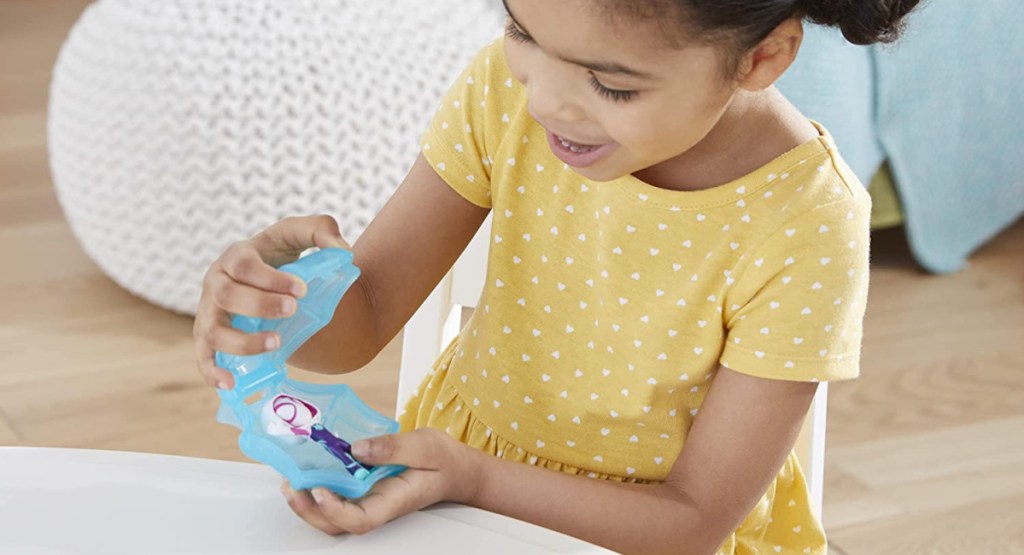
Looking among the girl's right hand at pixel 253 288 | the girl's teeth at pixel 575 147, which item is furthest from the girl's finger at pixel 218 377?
the girl's teeth at pixel 575 147

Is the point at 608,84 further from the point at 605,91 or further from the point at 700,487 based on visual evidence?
the point at 700,487

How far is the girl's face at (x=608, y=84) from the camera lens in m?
0.75

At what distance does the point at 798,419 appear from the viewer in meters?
0.91

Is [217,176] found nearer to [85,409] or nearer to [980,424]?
[85,409]

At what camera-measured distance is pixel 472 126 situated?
1.01 m

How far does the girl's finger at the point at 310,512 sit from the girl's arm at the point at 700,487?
19cm

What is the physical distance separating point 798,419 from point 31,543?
1.56 ft

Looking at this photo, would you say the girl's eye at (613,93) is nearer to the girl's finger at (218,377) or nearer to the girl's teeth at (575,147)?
the girl's teeth at (575,147)

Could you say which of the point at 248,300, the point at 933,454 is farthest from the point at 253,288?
the point at 933,454

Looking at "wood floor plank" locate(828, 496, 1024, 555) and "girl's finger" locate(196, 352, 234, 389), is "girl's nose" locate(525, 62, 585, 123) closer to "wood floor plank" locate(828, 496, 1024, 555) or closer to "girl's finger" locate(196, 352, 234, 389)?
"girl's finger" locate(196, 352, 234, 389)

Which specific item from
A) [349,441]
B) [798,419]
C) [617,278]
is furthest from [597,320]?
[349,441]

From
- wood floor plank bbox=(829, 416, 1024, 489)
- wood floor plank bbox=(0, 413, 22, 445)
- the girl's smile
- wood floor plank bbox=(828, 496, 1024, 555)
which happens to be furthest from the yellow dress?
Result: wood floor plank bbox=(0, 413, 22, 445)

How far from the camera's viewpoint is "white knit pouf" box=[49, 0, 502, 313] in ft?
6.55

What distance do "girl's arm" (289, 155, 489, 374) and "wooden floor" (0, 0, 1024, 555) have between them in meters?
0.86
